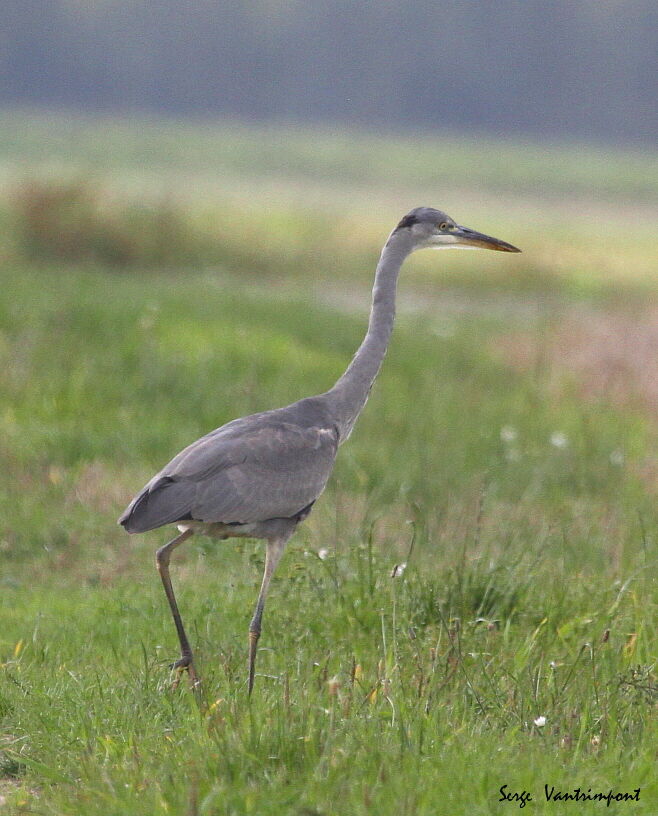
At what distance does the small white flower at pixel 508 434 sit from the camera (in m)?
10.2

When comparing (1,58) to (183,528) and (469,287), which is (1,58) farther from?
(183,528)

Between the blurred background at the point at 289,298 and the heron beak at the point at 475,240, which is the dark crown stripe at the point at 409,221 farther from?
the blurred background at the point at 289,298

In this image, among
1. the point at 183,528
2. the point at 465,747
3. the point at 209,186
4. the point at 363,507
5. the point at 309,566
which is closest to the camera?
the point at 465,747

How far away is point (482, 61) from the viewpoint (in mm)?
128875

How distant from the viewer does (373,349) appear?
6.07 m

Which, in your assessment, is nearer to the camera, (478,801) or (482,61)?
(478,801)

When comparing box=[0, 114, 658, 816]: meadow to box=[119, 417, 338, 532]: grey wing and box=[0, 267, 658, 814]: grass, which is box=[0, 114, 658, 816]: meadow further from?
box=[119, 417, 338, 532]: grey wing

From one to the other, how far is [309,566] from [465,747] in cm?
243

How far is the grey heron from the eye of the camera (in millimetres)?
5312

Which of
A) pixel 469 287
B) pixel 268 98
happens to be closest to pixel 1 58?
pixel 268 98

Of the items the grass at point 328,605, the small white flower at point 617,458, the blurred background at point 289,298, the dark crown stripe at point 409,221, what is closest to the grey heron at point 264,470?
the dark crown stripe at point 409,221

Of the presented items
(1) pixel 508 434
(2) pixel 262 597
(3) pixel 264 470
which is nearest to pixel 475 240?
(3) pixel 264 470

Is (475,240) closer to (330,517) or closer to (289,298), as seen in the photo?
(330,517)

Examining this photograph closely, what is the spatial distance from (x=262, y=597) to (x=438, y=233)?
198cm
